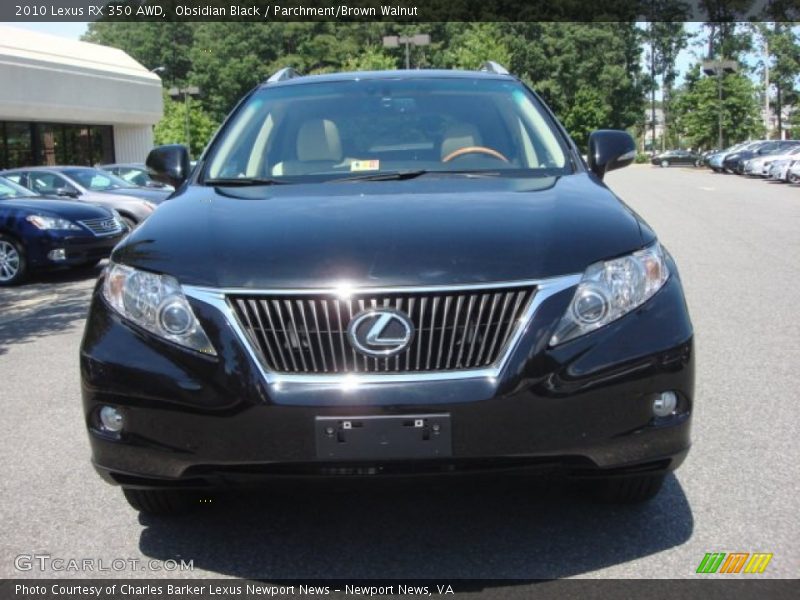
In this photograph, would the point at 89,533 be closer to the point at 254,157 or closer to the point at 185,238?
the point at 185,238

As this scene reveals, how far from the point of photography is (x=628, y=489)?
3543mm

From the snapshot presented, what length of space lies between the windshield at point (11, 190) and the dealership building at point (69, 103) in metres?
19.0


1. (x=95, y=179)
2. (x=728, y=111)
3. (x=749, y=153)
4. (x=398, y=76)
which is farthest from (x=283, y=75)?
(x=728, y=111)

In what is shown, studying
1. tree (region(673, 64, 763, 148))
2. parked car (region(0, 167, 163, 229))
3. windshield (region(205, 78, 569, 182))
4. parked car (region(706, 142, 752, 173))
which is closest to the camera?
windshield (region(205, 78, 569, 182))

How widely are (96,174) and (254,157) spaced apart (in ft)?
43.4

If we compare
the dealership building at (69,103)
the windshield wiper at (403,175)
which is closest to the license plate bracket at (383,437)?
the windshield wiper at (403,175)

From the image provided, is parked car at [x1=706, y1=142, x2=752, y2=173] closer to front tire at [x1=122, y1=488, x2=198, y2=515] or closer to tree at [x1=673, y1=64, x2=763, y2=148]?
tree at [x1=673, y1=64, x2=763, y2=148]

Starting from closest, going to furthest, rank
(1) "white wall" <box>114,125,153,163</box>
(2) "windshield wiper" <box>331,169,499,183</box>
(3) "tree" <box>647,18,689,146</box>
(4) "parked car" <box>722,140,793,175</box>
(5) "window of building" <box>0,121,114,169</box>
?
1. (2) "windshield wiper" <box>331,169,499,183</box>
2. (5) "window of building" <box>0,121,114,169</box>
3. (1) "white wall" <box>114,125,153,163</box>
4. (4) "parked car" <box>722,140,793,175</box>
5. (3) "tree" <box>647,18,689,146</box>

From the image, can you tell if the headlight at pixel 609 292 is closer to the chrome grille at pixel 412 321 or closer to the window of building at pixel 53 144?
the chrome grille at pixel 412 321

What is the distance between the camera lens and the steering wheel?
14.3 ft

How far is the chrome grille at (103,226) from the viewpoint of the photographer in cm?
1206

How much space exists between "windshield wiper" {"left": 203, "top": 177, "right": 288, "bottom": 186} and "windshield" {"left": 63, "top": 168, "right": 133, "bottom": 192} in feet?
41.4

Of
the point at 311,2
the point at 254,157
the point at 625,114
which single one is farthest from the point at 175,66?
the point at 254,157

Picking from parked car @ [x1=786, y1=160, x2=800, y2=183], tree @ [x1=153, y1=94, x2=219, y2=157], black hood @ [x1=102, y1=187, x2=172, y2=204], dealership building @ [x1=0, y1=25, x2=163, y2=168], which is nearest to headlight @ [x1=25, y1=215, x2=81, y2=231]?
black hood @ [x1=102, y1=187, x2=172, y2=204]
